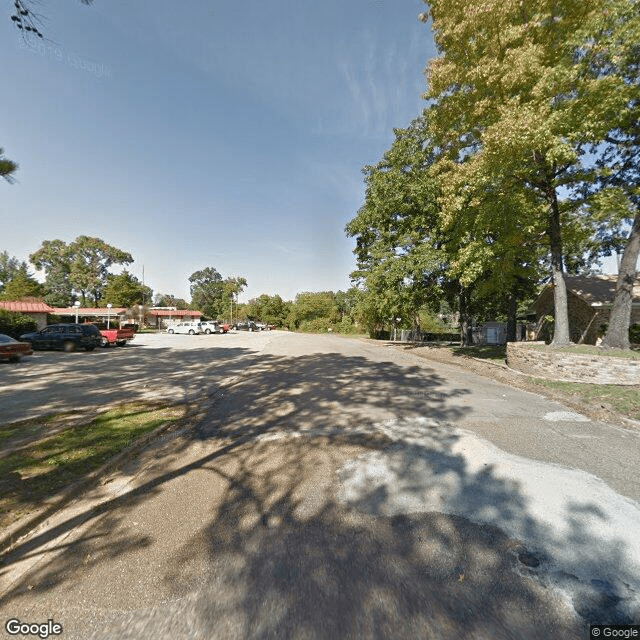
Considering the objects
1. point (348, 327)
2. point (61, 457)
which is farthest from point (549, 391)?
point (348, 327)

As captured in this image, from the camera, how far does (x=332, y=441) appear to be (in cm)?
492

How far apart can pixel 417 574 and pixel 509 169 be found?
14.0 m

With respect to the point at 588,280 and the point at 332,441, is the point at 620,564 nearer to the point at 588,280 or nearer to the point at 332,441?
the point at 332,441

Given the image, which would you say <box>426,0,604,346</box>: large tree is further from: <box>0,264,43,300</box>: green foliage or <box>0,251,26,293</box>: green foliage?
<box>0,251,26,293</box>: green foliage

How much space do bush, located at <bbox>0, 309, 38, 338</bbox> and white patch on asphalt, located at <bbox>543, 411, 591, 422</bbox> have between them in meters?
27.7

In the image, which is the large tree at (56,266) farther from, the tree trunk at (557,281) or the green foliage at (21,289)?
the tree trunk at (557,281)

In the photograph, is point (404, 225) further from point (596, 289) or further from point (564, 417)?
point (564, 417)

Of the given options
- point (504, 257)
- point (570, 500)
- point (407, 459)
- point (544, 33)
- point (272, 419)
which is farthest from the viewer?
point (504, 257)

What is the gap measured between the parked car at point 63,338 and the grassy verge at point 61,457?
14933mm

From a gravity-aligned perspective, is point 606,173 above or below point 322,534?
above

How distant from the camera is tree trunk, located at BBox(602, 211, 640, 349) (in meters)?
11.4

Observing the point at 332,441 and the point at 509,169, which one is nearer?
the point at 332,441

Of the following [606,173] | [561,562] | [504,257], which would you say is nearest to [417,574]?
[561,562]

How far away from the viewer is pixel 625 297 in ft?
37.6
